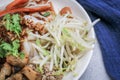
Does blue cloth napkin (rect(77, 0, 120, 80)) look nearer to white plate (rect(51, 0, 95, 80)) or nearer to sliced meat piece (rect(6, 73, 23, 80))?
white plate (rect(51, 0, 95, 80))

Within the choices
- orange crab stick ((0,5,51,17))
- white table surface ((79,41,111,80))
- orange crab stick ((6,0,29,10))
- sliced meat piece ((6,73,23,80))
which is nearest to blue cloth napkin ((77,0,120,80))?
white table surface ((79,41,111,80))

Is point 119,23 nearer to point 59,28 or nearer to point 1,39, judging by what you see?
point 59,28

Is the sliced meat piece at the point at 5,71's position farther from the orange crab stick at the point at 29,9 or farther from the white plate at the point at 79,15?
the orange crab stick at the point at 29,9

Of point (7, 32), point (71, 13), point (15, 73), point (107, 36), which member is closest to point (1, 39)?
point (7, 32)

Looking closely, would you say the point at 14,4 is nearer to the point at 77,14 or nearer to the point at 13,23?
the point at 13,23

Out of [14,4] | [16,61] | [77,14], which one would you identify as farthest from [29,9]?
[16,61]

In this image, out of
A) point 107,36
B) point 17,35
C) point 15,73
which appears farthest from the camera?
point 107,36
